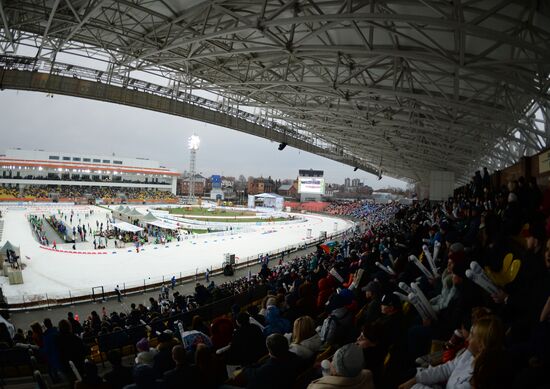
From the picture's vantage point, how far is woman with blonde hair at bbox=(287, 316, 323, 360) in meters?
2.92

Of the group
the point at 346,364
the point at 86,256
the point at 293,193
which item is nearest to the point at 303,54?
the point at 346,364

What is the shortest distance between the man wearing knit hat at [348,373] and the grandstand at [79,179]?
68.5 meters

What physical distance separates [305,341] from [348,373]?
1.09 metres

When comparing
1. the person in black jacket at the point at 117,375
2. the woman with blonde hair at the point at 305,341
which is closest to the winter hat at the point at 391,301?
the woman with blonde hair at the point at 305,341

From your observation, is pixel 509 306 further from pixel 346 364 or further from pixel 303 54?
pixel 303 54

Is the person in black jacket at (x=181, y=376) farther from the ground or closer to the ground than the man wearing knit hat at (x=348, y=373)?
closer to the ground

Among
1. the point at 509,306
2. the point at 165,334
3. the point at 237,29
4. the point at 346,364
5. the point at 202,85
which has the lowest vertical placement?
the point at 165,334

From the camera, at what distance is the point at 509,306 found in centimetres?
261

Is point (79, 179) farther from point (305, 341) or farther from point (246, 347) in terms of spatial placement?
point (305, 341)

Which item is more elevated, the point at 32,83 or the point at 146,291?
the point at 32,83

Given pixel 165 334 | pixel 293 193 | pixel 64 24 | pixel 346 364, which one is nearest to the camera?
pixel 346 364

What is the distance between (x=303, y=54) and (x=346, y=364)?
34.2ft

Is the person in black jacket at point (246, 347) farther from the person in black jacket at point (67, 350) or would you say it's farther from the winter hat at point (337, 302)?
the person in black jacket at point (67, 350)

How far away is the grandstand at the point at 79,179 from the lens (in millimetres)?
63594
